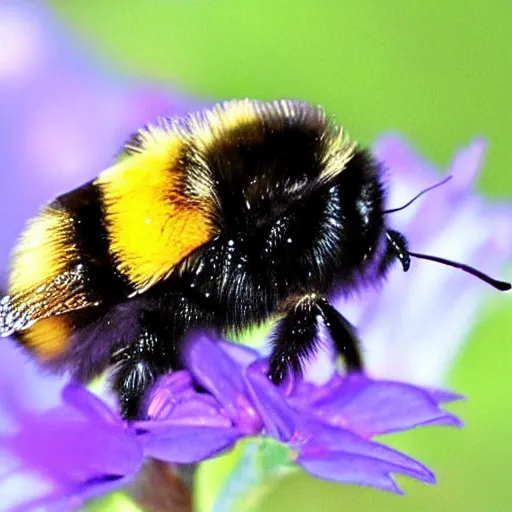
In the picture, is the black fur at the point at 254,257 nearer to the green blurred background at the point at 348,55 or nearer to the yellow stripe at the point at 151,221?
the yellow stripe at the point at 151,221

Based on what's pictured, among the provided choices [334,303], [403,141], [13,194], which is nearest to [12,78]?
[13,194]

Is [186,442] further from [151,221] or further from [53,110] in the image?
[53,110]

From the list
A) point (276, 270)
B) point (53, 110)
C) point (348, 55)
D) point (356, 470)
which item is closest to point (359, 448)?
point (356, 470)

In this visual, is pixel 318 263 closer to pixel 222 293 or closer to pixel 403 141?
pixel 222 293

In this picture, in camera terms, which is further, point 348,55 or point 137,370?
point 348,55

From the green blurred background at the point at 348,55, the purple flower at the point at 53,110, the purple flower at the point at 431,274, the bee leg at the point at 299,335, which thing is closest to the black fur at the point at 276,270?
the bee leg at the point at 299,335
